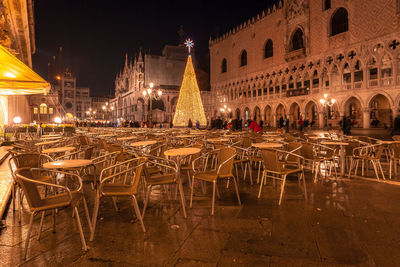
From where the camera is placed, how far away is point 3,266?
2.28 meters

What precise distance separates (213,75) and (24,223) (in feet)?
137

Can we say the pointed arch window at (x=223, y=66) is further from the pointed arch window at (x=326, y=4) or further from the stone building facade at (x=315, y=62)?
the pointed arch window at (x=326, y=4)

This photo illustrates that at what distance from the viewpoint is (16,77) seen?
5.52 meters

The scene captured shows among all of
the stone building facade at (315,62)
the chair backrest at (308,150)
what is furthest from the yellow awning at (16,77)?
the stone building facade at (315,62)

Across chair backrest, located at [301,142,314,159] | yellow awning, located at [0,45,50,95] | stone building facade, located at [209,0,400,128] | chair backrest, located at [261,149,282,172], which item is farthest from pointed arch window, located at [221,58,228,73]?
chair backrest, located at [261,149,282,172]

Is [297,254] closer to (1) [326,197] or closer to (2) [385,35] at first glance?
(1) [326,197]

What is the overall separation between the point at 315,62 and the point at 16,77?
28784 mm

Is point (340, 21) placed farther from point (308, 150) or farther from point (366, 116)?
point (308, 150)

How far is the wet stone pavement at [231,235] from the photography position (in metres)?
2.36

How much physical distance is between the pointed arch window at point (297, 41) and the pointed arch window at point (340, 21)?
12.2 ft

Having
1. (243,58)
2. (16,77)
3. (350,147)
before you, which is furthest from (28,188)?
(243,58)

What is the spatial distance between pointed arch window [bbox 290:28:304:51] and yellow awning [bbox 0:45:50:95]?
30342 mm

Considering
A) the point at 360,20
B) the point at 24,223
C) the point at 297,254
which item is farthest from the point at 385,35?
the point at 24,223

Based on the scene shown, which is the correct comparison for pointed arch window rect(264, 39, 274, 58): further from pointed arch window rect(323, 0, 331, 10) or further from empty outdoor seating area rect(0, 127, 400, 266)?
empty outdoor seating area rect(0, 127, 400, 266)
